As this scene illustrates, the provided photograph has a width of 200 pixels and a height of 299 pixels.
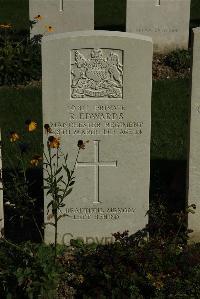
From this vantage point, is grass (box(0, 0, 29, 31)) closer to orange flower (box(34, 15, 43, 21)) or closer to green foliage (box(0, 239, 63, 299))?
orange flower (box(34, 15, 43, 21))

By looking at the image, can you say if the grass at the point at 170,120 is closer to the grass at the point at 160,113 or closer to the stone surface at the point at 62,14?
the grass at the point at 160,113

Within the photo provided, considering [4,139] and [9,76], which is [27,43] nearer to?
[9,76]

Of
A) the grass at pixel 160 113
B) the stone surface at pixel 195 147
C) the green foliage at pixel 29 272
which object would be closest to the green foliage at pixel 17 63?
the grass at pixel 160 113

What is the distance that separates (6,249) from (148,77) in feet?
6.38

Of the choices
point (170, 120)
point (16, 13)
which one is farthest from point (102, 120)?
point (16, 13)

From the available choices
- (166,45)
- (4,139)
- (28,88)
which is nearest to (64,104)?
(4,139)

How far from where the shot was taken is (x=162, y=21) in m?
13.0

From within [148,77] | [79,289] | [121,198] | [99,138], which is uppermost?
[148,77]

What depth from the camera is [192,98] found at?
6367mm

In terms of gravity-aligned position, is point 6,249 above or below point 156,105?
below

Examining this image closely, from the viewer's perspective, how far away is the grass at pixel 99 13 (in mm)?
16016

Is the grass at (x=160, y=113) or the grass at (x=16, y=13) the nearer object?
the grass at (x=160, y=113)

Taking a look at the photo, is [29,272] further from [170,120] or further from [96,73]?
[170,120]

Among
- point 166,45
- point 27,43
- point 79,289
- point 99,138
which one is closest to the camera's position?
point 79,289
